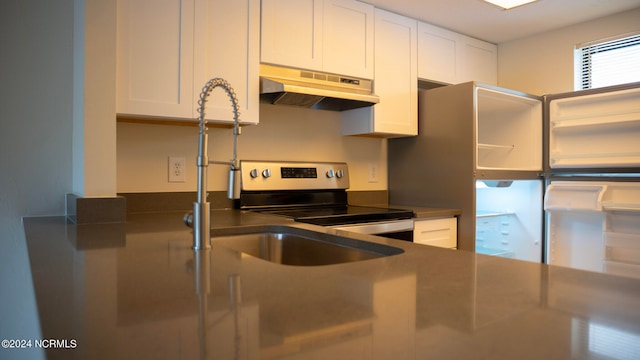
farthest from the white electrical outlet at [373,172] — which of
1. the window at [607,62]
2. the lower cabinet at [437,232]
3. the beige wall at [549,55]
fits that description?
the window at [607,62]

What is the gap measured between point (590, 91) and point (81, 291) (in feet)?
9.84

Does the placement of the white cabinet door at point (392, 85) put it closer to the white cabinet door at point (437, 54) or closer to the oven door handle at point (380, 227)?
the white cabinet door at point (437, 54)

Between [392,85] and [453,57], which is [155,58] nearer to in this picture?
[392,85]

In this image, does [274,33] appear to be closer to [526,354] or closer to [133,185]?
[133,185]

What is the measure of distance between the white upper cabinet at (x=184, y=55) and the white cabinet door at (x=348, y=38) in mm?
453

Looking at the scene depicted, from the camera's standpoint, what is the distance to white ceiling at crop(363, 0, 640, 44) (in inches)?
106

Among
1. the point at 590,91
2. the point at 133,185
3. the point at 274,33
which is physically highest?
Result: the point at 274,33

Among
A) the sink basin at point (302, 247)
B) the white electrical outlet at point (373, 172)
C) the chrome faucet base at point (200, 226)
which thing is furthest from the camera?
the white electrical outlet at point (373, 172)

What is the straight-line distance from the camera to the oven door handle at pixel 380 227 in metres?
2.19

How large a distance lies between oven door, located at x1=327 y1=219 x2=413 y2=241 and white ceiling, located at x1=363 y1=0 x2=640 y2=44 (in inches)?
52.9

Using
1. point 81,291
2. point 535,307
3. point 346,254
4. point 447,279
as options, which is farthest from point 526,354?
point 346,254

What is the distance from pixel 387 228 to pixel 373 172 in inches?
32.6

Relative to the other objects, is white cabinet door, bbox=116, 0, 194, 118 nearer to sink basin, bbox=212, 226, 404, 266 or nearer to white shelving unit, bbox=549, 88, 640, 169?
sink basin, bbox=212, 226, 404, 266

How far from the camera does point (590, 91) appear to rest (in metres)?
2.73
